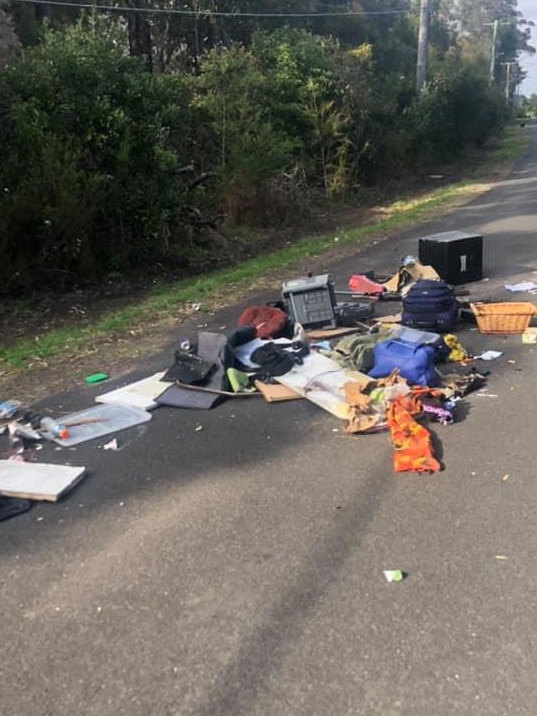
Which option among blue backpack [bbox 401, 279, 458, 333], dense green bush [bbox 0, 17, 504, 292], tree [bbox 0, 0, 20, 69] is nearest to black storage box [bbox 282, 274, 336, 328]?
blue backpack [bbox 401, 279, 458, 333]

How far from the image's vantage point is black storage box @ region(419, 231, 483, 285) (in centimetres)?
978

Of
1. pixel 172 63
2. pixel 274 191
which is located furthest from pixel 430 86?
pixel 274 191

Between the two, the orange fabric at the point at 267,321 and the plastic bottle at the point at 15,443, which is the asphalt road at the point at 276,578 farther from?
the orange fabric at the point at 267,321

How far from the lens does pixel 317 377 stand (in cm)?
609

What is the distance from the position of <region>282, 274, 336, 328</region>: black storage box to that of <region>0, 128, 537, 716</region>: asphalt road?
8.19ft

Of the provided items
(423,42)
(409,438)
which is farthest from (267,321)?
(423,42)

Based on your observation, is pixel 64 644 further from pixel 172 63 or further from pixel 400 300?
pixel 172 63

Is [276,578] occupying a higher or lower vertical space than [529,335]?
higher

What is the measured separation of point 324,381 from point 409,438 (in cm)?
130

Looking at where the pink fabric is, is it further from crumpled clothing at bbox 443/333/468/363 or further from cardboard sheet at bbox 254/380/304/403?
cardboard sheet at bbox 254/380/304/403

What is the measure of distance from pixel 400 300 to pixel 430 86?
2679cm

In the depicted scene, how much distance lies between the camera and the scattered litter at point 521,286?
9.43 metres

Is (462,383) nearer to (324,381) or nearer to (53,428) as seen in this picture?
(324,381)

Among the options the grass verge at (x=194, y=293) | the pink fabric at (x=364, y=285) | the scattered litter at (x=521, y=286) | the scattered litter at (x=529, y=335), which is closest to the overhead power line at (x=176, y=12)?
the grass verge at (x=194, y=293)
